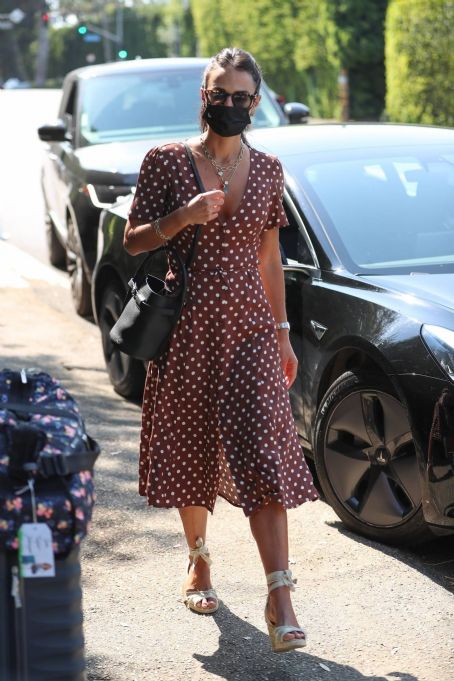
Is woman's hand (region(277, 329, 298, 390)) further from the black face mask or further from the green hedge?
the green hedge

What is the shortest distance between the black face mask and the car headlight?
3.50ft

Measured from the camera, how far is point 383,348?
4.74 metres

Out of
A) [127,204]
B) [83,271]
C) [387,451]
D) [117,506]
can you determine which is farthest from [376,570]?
[83,271]

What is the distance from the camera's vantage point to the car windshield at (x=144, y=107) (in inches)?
405

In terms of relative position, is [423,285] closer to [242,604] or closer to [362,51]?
[242,604]

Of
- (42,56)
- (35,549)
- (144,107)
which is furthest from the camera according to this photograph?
(42,56)

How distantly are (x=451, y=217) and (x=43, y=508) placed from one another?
318cm

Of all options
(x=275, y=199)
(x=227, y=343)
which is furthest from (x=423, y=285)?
(x=227, y=343)

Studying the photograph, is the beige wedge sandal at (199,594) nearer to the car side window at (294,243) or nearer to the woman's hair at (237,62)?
the woman's hair at (237,62)

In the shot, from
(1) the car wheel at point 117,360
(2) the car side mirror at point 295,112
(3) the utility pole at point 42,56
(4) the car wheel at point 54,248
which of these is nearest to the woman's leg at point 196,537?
(1) the car wheel at point 117,360

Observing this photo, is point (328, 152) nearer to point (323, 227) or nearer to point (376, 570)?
point (323, 227)

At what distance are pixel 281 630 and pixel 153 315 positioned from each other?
1.05 metres

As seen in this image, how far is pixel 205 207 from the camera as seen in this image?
3828mm

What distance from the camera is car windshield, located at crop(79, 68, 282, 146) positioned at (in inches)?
405
